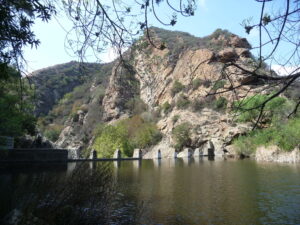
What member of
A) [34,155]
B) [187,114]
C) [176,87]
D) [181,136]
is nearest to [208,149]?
[181,136]

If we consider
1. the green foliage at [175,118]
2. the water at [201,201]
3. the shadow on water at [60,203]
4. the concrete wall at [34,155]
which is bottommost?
the water at [201,201]

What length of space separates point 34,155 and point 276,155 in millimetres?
21961

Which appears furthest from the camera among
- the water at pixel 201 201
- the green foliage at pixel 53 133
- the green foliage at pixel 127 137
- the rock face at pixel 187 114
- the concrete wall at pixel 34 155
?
the green foliage at pixel 53 133

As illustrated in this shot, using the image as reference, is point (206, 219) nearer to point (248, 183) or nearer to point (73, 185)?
point (73, 185)

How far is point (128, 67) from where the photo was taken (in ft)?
14.7

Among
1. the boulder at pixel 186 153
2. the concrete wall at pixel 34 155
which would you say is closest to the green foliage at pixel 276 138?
the boulder at pixel 186 153

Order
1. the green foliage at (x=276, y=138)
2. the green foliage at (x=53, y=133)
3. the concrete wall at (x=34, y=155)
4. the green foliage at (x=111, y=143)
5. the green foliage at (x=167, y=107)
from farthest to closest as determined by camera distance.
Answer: the green foliage at (x=53, y=133) → the green foliage at (x=167, y=107) → the green foliage at (x=111, y=143) → the green foliage at (x=276, y=138) → the concrete wall at (x=34, y=155)

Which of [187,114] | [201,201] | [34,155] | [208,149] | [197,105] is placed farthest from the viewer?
[197,105]

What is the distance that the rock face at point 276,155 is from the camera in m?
27.4

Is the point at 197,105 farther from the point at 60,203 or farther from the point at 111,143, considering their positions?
the point at 60,203

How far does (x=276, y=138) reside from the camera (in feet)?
102

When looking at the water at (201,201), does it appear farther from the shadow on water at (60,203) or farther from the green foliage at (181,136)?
the green foliage at (181,136)

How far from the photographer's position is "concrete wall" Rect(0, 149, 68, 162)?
1975 cm

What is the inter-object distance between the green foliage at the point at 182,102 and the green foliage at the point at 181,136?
25.5 feet
